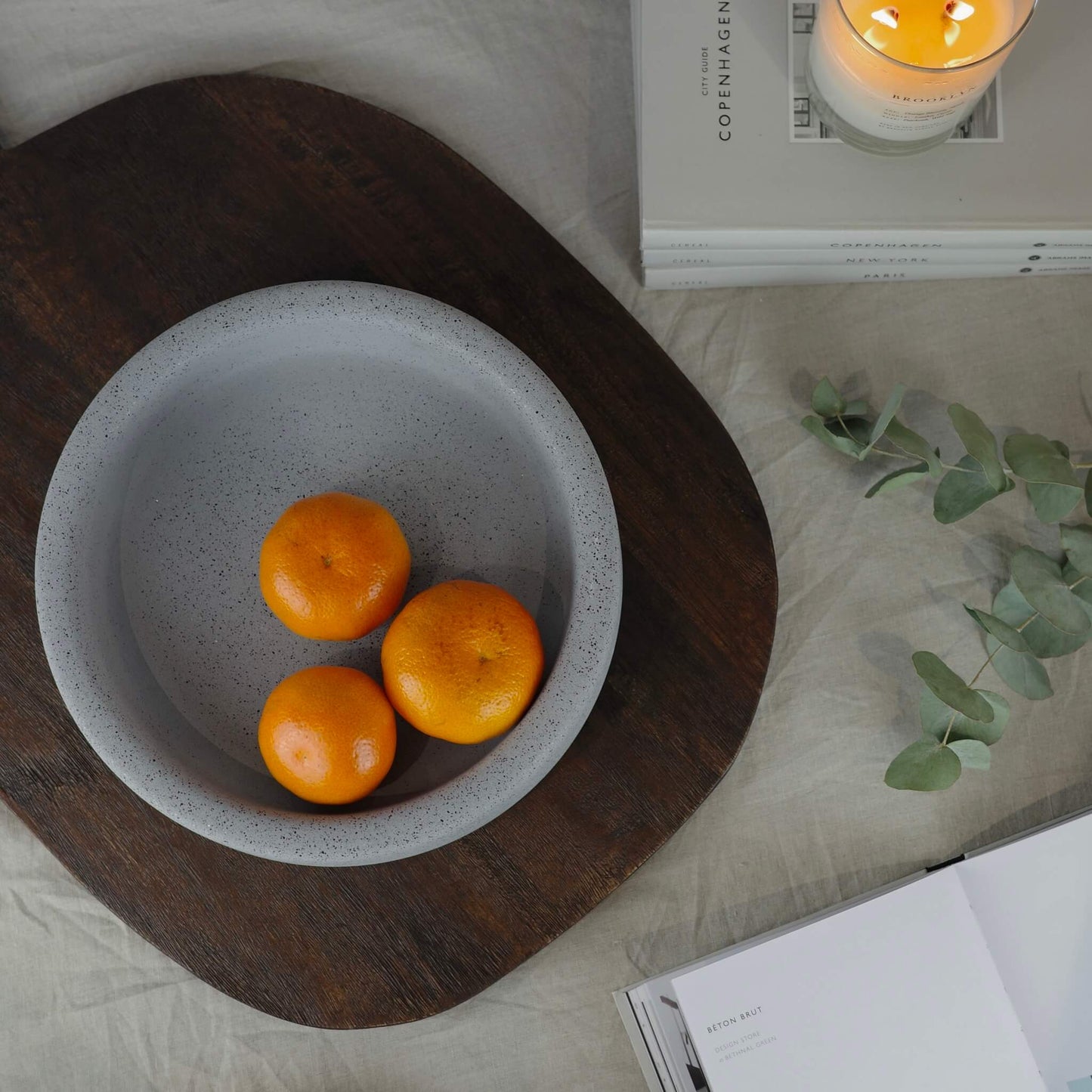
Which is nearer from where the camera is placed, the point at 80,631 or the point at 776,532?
the point at 80,631

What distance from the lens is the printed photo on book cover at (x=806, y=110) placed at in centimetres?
59

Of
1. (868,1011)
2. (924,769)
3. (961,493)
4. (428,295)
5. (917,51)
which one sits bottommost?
(868,1011)

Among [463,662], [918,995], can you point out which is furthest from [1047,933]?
[463,662]

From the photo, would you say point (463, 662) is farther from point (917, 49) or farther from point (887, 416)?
point (917, 49)

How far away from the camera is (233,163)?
652 millimetres

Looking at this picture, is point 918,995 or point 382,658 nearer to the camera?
point 382,658

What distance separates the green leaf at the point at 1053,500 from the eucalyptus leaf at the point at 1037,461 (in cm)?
1

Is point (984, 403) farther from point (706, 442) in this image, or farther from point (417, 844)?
point (417, 844)

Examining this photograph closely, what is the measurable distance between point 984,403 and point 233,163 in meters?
0.52

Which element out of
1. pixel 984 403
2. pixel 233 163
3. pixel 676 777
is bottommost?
pixel 676 777

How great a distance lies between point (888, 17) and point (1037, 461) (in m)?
0.26

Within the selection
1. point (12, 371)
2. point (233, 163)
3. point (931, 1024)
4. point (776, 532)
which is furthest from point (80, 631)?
point (931, 1024)

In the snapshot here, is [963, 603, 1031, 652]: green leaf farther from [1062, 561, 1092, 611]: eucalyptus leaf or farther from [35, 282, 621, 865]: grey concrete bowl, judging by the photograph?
[35, 282, 621, 865]: grey concrete bowl

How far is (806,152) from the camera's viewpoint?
1.96ft
